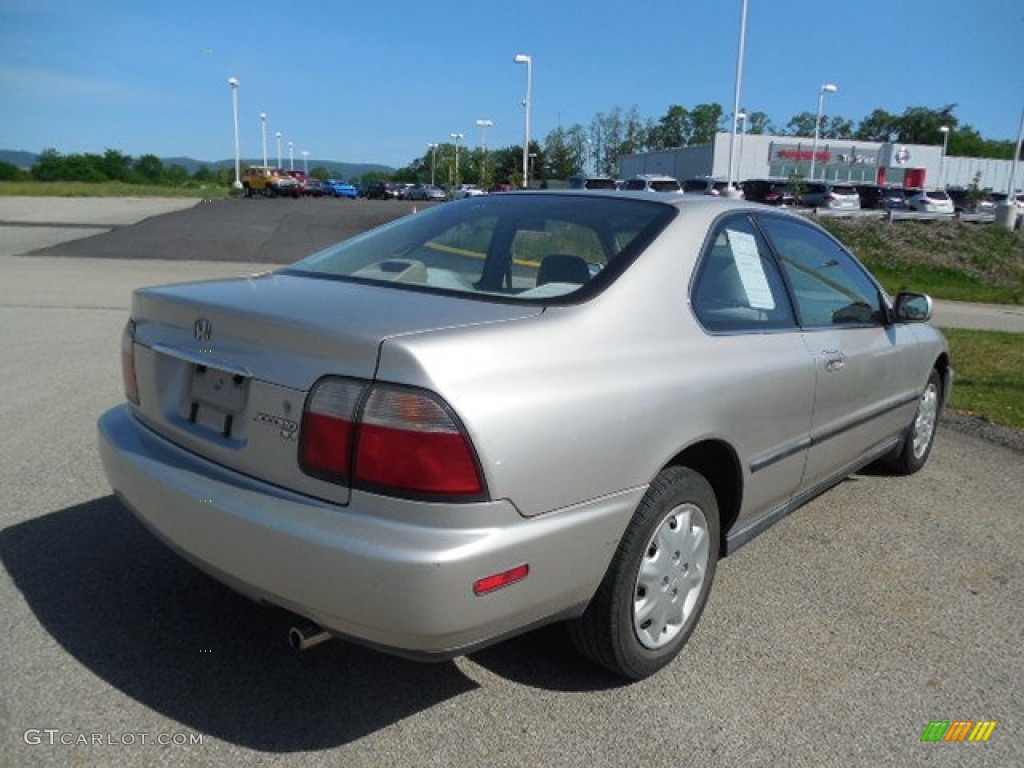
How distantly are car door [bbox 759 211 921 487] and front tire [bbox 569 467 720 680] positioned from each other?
35.0 inches

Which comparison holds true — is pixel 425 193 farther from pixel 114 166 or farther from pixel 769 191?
pixel 114 166

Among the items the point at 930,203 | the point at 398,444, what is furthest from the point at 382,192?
the point at 398,444

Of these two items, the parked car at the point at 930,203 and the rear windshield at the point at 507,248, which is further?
the parked car at the point at 930,203

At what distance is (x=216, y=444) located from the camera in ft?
7.84

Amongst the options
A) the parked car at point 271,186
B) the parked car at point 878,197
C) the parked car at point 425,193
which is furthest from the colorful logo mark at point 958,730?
the parked car at point 425,193

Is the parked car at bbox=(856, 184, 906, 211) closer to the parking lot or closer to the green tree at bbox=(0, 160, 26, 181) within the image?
the parking lot

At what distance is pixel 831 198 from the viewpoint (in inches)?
1476

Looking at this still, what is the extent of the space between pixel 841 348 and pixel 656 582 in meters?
1.56

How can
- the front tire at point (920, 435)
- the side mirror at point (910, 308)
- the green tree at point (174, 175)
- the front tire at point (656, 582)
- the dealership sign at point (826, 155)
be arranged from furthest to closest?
the green tree at point (174, 175) < the dealership sign at point (826, 155) < the front tire at point (920, 435) < the side mirror at point (910, 308) < the front tire at point (656, 582)

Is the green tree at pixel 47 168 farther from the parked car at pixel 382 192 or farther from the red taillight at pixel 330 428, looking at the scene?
the red taillight at pixel 330 428

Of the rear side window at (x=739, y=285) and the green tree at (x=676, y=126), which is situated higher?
the green tree at (x=676, y=126)

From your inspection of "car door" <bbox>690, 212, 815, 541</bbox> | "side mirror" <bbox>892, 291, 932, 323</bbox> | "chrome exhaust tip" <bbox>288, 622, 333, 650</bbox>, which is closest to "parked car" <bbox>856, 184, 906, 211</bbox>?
"side mirror" <bbox>892, 291, 932, 323</bbox>

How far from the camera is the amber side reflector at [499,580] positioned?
2047 millimetres

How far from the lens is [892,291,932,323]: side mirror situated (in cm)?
411
